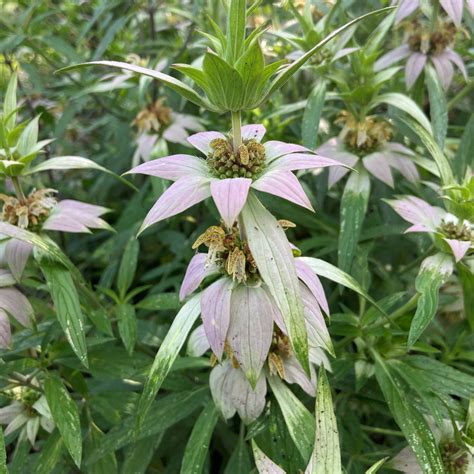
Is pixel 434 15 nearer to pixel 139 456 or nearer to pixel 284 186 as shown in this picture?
pixel 284 186

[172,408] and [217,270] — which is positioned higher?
[217,270]

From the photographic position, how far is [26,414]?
131cm

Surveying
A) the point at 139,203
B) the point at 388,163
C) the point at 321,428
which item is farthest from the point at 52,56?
the point at 321,428

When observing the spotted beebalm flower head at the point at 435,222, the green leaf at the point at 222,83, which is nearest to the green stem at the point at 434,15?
the spotted beebalm flower head at the point at 435,222

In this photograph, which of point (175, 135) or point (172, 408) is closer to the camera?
point (172, 408)

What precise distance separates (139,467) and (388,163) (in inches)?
38.4

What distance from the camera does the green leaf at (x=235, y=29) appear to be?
0.77 m

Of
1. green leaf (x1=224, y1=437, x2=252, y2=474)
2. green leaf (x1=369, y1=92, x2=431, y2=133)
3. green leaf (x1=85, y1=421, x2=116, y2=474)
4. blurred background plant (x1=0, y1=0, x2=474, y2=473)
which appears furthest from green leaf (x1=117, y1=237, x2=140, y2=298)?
green leaf (x1=369, y1=92, x2=431, y2=133)

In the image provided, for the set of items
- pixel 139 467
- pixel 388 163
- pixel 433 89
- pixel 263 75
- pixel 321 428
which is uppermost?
pixel 263 75

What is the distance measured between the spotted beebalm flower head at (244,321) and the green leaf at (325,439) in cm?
7

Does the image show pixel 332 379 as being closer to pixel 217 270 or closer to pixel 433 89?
pixel 217 270

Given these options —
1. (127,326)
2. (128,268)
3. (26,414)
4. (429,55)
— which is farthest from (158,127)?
(26,414)

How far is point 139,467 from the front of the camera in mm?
1223

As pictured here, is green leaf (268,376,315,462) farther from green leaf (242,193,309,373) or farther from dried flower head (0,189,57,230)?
dried flower head (0,189,57,230)
